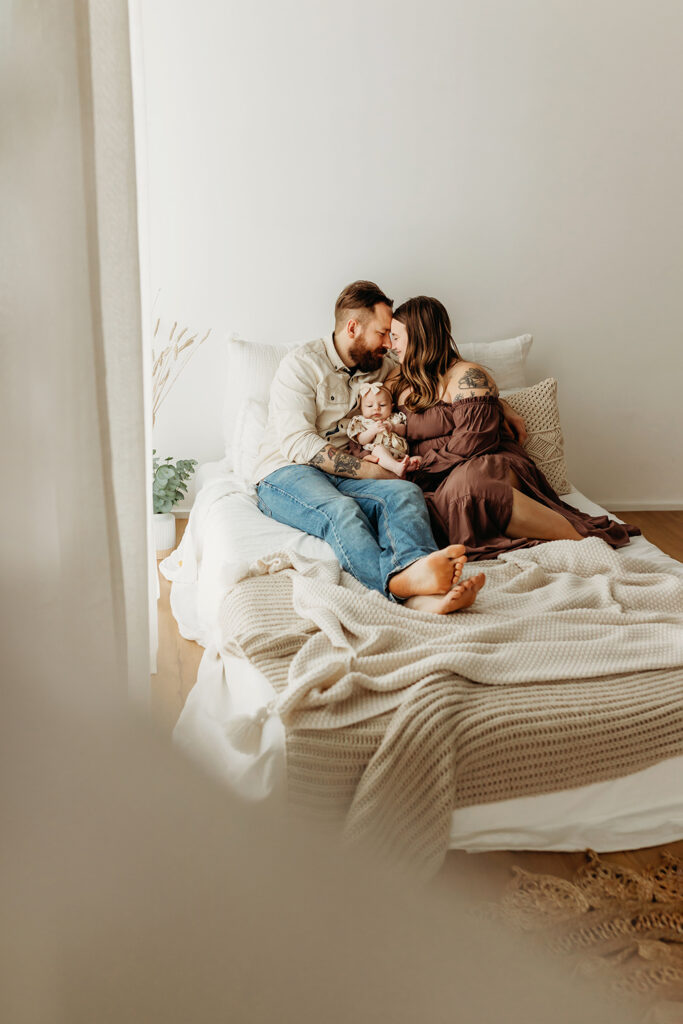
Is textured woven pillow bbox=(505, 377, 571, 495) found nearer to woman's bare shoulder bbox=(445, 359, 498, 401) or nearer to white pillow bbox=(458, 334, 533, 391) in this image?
white pillow bbox=(458, 334, 533, 391)

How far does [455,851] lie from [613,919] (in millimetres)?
277

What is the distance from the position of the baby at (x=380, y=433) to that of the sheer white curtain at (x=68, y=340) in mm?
2060

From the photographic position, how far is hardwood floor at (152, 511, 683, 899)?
1.37 meters

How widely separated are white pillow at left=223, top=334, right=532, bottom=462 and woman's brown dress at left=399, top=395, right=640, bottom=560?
56 centimetres

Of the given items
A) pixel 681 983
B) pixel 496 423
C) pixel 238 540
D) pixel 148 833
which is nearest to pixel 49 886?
pixel 148 833

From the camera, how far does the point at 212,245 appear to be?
10.1ft

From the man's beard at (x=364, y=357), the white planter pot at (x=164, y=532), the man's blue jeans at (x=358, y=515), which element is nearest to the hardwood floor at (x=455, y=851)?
the white planter pot at (x=164, y=532)

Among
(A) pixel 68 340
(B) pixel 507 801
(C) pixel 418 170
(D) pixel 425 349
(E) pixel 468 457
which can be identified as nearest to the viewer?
(A) pixel 68 340

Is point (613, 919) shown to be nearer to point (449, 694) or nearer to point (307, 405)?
point (449, 694)

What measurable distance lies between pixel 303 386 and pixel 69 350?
91.8 inches

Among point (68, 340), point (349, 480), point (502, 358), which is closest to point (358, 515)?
point (349, 480)

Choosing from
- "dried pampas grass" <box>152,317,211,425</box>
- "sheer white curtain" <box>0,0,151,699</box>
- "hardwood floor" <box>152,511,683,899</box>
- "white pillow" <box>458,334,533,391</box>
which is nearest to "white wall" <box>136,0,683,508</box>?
"dried pampas grass" <box>152,317,211,425</box>

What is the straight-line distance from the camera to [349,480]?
97.6 inches

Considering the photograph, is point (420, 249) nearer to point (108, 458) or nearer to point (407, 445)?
point (407, 445)
